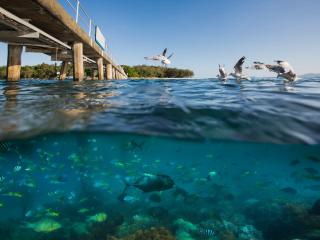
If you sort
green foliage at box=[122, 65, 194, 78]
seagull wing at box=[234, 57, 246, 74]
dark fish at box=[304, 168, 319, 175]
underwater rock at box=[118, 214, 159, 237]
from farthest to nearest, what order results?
green foliage at box=[122, 65, 194, 78] < seagull wing at box=[234, 57, 246, 74] < dark fish at box=[304, 168, 319, 175] < underwater rock at box=[118, 214, 159, 237]

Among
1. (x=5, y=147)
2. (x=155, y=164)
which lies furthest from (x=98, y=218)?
(x=155, y=164)

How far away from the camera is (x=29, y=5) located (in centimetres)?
1077

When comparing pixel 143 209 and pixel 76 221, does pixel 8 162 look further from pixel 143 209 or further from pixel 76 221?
pixel 143 209

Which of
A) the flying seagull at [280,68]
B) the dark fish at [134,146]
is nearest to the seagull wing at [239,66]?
the flying seagull at [280,68]

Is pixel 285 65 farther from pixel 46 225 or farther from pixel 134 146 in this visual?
pixel 46 225

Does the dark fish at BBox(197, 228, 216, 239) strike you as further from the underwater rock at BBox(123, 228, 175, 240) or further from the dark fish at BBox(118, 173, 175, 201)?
the dark fish at BBox(118, 173, 175, 201)

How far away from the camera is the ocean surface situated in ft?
23.3

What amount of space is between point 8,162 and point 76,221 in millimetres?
3125

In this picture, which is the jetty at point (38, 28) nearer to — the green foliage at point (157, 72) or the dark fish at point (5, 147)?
the dark fish at point (5, 147)

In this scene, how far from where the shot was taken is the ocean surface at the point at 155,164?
7.10m

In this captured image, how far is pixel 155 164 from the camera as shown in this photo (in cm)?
1026

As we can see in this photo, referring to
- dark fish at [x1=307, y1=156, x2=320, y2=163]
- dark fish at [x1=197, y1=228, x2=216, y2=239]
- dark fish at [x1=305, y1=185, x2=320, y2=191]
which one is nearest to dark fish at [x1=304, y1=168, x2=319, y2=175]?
dark fish at [x1=307, y1=156, x2=320, y2=163]

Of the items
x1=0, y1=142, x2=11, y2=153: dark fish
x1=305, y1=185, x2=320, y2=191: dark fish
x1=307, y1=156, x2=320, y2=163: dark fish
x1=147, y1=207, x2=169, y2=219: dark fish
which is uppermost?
x1=0, y1=142, x2=11, y2=153: dark fish

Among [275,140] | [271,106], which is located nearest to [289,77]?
[271,106]
